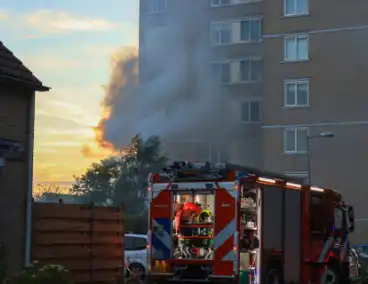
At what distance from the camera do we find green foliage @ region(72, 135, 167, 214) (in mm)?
45594

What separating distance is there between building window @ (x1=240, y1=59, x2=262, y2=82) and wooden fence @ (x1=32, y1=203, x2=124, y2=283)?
34.0 meters

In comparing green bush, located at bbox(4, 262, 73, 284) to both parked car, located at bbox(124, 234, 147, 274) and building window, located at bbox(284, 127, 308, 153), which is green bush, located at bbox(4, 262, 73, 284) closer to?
parked car, located at bbox(124, 234, 147, 274)

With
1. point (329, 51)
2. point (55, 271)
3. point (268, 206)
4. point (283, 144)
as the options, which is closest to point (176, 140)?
point (283, 144)

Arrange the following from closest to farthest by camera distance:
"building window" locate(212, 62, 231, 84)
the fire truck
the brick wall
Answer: the brick wall, the fire truck, "building window" locate(212, 62, 231, 84)

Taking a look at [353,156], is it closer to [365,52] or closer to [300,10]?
[365,52]

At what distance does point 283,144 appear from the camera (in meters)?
45.4

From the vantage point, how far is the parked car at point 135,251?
2194 centimetres

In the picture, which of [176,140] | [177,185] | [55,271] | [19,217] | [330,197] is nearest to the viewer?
[55,271]

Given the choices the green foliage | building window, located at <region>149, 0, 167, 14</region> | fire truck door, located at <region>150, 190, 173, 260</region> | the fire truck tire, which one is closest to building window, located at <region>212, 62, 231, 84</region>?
the green foliage

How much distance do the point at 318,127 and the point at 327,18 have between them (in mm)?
6182

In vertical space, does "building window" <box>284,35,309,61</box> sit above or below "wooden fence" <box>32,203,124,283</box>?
above

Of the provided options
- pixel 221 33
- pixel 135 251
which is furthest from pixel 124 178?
pixel 135 251

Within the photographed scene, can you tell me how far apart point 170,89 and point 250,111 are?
11.7m

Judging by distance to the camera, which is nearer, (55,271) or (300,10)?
(55,271)
